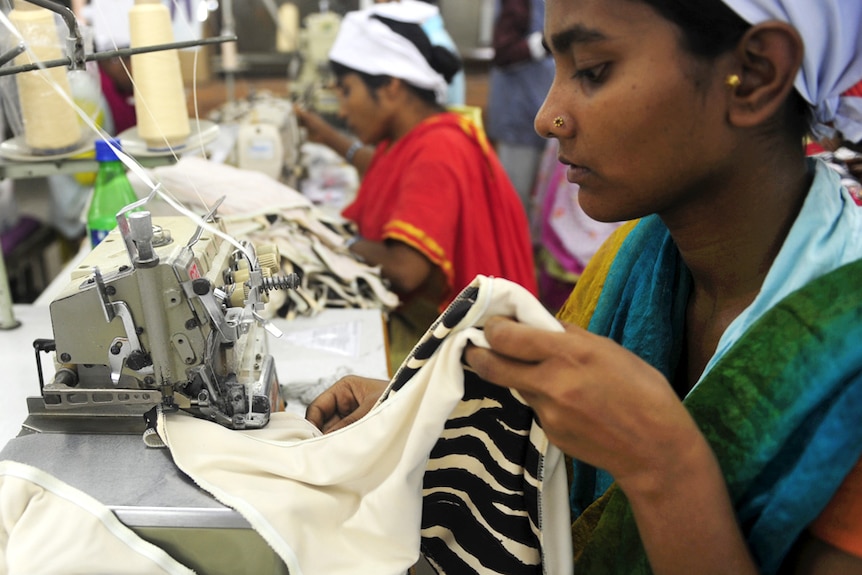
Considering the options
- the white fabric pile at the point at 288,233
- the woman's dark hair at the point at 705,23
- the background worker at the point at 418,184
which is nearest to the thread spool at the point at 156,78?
the white fabric pile at the point at 288,233

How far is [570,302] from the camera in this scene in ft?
4.13

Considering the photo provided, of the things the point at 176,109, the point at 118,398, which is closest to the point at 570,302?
the point at 118,398

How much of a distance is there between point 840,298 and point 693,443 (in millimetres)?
214

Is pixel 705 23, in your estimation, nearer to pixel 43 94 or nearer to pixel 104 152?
pixel 104 152

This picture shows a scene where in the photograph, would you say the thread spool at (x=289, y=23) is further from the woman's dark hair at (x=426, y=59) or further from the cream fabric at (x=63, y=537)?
the cream fabric at (x=63, y=537)

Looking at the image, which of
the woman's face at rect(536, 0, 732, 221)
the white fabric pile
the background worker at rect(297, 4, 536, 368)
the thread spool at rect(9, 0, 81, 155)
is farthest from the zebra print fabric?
the thread spool at rect(9, 0, 81, 155)

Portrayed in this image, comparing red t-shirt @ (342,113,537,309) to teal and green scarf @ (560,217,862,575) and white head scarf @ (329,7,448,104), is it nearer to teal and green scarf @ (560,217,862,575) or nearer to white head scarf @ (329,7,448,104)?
white head scarf @ (329,7,448,104)

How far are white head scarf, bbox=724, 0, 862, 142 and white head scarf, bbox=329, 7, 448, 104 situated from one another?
6.13 feet

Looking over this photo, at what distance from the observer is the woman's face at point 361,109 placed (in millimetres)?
2658

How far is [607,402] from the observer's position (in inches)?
27.7


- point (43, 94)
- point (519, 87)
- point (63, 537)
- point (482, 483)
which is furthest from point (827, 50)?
point (519, 87)

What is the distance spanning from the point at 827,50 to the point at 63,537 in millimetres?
955

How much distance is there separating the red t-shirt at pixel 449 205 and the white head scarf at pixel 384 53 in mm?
157

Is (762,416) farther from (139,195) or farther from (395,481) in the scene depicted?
(139,195)
